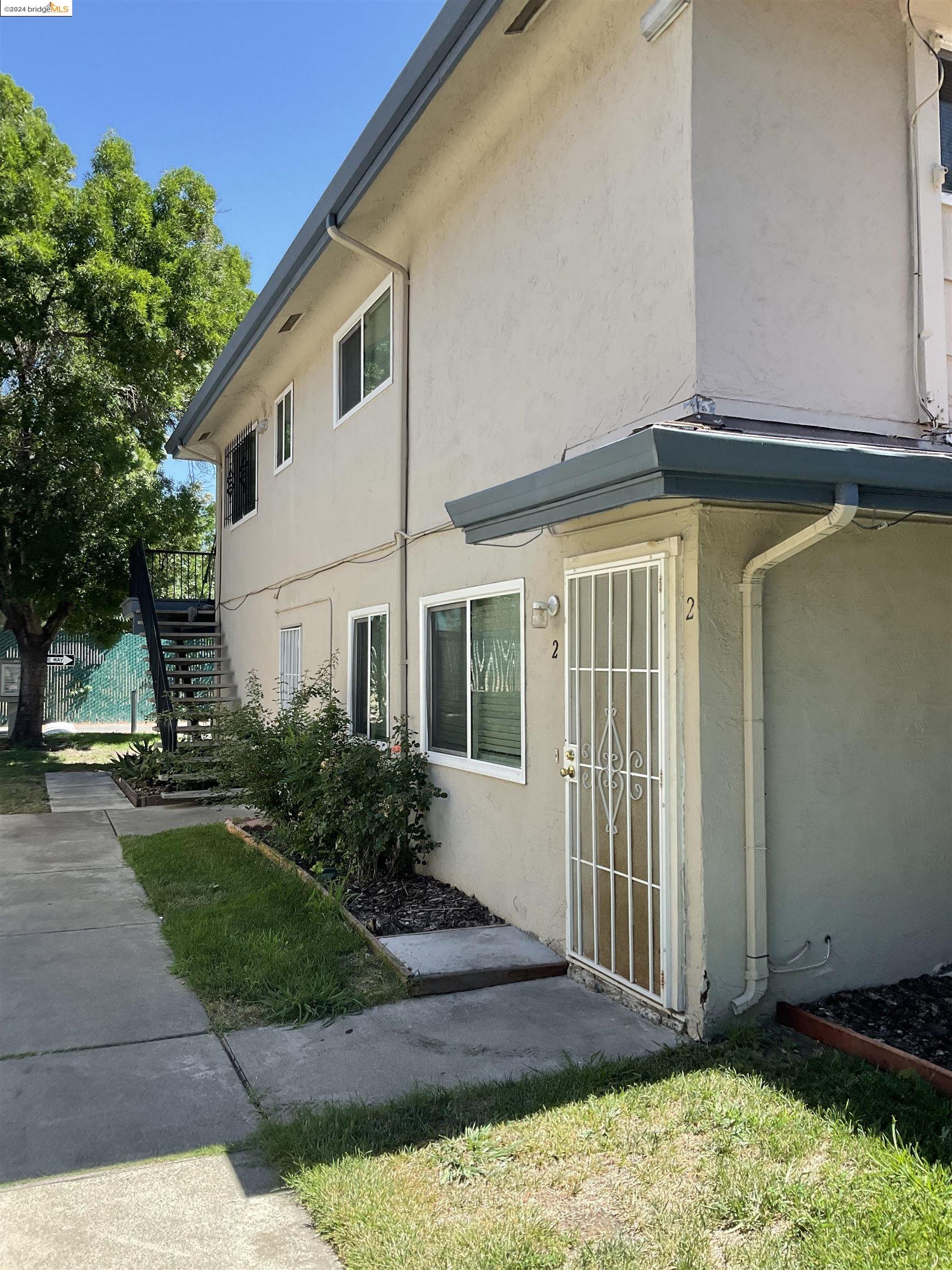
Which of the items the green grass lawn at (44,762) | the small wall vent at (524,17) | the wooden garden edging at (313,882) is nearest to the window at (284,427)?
the wooden garden edging at (313,882)

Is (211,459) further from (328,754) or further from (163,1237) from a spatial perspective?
(163,1237)

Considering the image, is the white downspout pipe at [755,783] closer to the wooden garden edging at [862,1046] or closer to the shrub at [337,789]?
the wooden garden edging at [862,1046]

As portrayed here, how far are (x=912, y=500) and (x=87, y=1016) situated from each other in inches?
186

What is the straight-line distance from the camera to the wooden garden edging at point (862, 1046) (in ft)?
13.5

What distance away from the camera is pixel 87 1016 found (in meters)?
5.13

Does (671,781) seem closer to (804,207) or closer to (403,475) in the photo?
(804,207)

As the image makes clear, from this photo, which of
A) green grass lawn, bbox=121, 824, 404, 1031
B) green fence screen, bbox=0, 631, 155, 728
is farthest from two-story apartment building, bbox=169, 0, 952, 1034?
green fence screen, bbox=0, 631, 155, 728

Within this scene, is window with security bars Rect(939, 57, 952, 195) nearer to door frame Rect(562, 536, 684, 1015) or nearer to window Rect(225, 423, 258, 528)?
door frame Rect(562, 536, 684, 1015)

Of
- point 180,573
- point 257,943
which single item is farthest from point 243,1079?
point 180,573

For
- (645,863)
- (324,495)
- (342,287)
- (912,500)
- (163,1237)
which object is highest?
(342,287)

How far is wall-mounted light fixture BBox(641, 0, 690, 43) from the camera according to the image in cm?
467

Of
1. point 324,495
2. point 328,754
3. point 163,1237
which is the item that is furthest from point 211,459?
point 163,1237

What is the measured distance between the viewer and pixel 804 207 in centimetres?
495

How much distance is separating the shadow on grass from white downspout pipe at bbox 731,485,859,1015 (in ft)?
1.00
